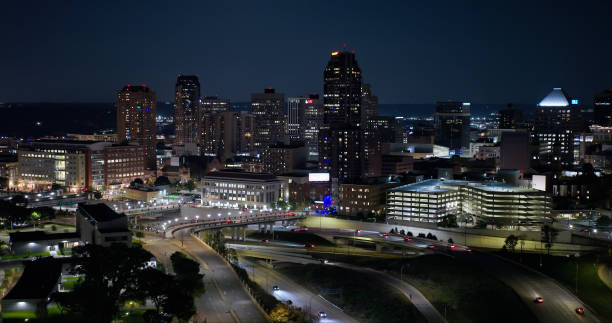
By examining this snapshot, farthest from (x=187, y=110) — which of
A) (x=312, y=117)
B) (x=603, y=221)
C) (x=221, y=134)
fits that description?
(x=603, y=221)

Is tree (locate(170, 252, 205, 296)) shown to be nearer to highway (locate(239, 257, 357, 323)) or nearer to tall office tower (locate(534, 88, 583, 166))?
highway (locate(239, 257, 357, 323))

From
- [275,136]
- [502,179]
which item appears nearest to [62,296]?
[502,179]

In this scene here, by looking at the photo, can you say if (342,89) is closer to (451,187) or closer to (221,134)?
(221,134)

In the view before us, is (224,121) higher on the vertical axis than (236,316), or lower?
higher

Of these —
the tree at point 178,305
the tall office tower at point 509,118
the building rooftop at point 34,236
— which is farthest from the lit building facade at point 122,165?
the tall office tower at point 509,118

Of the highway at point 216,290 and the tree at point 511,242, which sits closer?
the highway at point 216,290

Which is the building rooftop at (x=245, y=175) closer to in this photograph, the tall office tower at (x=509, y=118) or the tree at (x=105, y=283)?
the tree at (x=105, y=283)

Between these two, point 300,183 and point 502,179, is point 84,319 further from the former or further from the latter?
point 502,179
